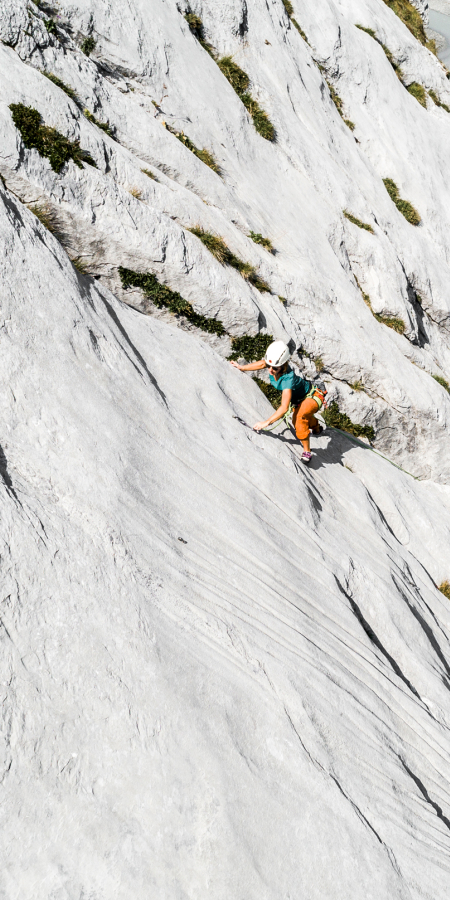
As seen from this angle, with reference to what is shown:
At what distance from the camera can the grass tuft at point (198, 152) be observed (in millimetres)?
17203

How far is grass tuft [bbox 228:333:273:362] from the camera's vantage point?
1488 cm

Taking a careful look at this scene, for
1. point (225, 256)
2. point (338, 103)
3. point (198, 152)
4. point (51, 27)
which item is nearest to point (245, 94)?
point (198, 152)

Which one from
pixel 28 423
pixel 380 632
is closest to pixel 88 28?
pixel 28 423

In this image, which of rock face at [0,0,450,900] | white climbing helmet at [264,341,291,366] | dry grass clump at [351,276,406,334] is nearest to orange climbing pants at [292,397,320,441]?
rock face at [0,0,450,900]

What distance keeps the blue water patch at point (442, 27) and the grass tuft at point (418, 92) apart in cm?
1803

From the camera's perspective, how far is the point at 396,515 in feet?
55.2

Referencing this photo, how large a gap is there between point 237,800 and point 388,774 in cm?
279

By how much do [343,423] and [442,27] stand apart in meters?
49.0

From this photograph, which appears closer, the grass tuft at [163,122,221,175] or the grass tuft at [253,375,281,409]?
the grass tuft at [253,375,281,409]

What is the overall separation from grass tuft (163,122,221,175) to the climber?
707 cm

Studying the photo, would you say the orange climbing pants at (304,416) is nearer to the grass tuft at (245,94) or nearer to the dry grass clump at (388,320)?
the dry grass clump at (388,320)

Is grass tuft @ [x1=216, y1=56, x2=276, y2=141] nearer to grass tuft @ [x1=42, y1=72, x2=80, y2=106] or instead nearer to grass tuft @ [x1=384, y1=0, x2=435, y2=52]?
grass tuft @ [x1=42, y1=72, x2=80, y2=106]

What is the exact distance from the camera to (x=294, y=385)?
522 inches

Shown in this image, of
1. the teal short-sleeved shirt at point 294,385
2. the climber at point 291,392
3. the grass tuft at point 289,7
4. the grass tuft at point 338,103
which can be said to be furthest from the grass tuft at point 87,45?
the grass tuft at point 289,7
